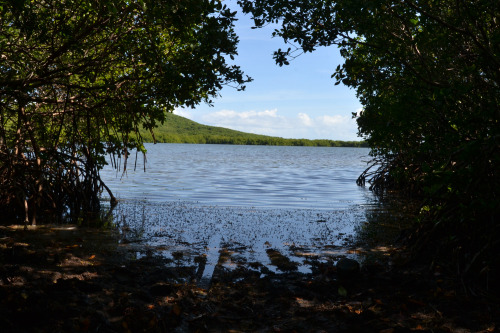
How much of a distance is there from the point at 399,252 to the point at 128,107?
701 centimetres

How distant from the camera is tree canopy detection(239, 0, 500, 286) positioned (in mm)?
5859

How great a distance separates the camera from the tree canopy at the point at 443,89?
231 inches

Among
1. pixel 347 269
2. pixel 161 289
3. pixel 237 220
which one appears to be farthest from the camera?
pixel 237 220

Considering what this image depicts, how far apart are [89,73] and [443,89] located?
838 cm

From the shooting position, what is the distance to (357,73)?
10164 mm

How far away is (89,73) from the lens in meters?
10.5

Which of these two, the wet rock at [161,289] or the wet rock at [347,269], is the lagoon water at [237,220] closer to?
the wet rock at [347,269]

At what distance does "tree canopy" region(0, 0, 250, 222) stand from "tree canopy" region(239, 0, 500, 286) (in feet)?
5.50

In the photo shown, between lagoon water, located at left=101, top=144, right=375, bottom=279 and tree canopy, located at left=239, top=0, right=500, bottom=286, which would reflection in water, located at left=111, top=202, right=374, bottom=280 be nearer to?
lagoon water, located at left=101, top=144, right=375, bottom=279

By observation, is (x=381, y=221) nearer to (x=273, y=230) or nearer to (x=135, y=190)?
(x=273, y=230)

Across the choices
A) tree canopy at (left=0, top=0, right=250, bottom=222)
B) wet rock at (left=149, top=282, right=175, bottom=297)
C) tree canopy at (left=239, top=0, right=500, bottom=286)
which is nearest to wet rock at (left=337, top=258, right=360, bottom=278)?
tree canopy at (left=239, top=0, right=500, bottom=286)

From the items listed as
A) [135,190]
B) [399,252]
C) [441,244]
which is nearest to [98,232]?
[399,252]

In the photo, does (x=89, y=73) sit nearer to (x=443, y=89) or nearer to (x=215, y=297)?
(x=215, y=297)

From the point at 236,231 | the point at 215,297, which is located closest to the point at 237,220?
the point at 236,231
